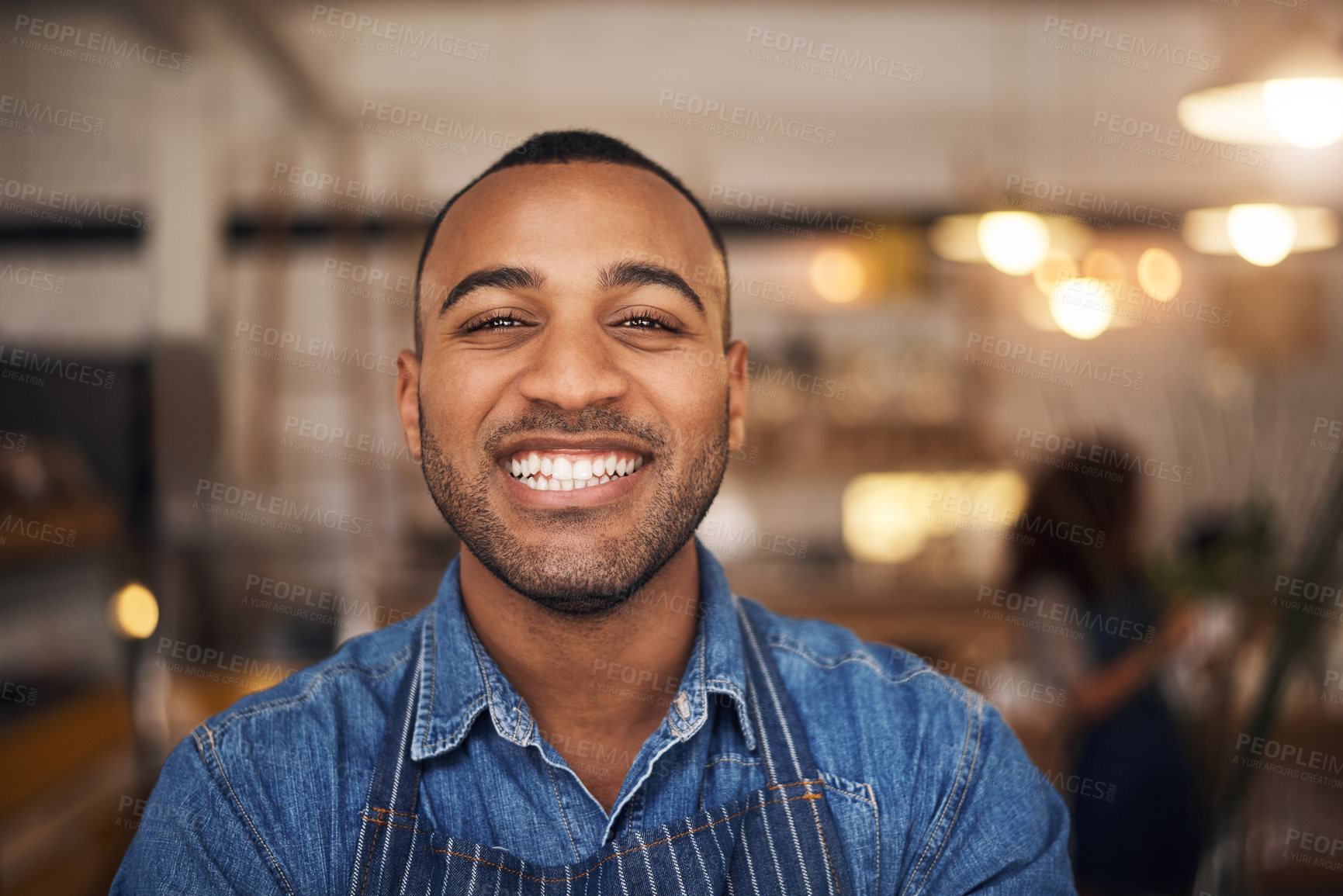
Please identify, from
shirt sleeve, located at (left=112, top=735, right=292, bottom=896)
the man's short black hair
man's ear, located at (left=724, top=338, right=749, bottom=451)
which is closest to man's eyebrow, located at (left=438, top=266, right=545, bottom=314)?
the man's short black hair

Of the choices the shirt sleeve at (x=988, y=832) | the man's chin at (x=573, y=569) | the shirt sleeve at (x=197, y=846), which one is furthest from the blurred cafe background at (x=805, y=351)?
the shirt sleeve at (x=197, y=846)

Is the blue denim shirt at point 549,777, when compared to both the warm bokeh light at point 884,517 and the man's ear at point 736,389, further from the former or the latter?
the warm bokeh light at point 884,517

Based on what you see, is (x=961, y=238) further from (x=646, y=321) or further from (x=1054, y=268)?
(x=646, y=321)

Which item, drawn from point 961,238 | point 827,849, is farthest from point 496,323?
point 961,238

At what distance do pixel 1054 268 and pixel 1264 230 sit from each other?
0.56m

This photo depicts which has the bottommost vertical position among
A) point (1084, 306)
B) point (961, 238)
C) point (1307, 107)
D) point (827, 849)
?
point (827, 849)

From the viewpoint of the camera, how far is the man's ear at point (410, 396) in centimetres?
119

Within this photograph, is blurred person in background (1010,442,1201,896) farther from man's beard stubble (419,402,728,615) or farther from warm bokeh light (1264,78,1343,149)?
man's beard stubble (419,402,728,615)

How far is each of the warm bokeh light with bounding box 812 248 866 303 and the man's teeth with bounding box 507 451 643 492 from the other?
151 inches

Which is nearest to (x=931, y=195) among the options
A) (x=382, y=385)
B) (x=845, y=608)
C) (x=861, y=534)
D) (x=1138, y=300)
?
(x=1138, y=300)

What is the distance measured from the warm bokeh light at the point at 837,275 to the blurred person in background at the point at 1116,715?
2.23 m

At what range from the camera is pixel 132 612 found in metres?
2.68

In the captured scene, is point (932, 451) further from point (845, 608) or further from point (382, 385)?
point (382, 385)

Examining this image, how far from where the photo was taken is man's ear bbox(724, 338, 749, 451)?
125cm
